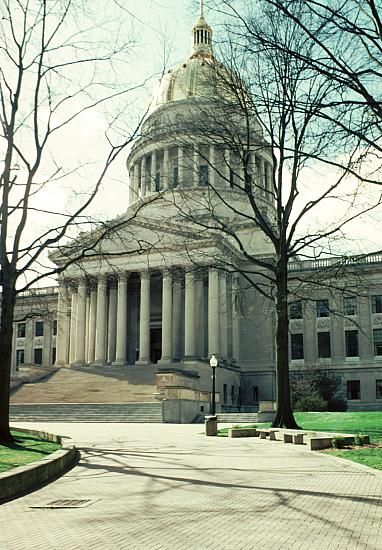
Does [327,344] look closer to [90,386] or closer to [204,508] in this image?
[90,386]

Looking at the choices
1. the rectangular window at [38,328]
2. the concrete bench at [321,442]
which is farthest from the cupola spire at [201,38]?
the concrete bench at [321,442]

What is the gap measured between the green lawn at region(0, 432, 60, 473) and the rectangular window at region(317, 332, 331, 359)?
5016cm

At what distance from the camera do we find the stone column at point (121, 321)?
61688 millimetres

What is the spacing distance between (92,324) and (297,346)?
21.7 m

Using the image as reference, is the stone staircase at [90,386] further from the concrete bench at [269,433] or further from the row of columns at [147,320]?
the concrete bench at [269,433]

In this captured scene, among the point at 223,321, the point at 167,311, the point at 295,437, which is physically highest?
the point at 167,311

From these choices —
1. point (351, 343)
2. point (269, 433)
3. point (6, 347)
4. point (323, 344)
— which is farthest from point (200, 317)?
point (6, 347)

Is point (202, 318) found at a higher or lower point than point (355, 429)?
higher

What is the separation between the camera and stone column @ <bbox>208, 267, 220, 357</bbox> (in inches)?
2314

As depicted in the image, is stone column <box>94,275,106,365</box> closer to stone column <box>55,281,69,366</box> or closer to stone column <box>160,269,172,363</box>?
stone column <box>55,281,69,366</box>

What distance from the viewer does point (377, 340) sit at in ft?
213

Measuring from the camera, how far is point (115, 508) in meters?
9.48

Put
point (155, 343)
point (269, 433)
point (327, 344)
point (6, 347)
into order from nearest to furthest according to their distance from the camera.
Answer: point (6, 347), point (269, 433), point (327, 344), point (155, 343)

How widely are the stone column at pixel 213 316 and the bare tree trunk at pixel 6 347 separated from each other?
38.1m
